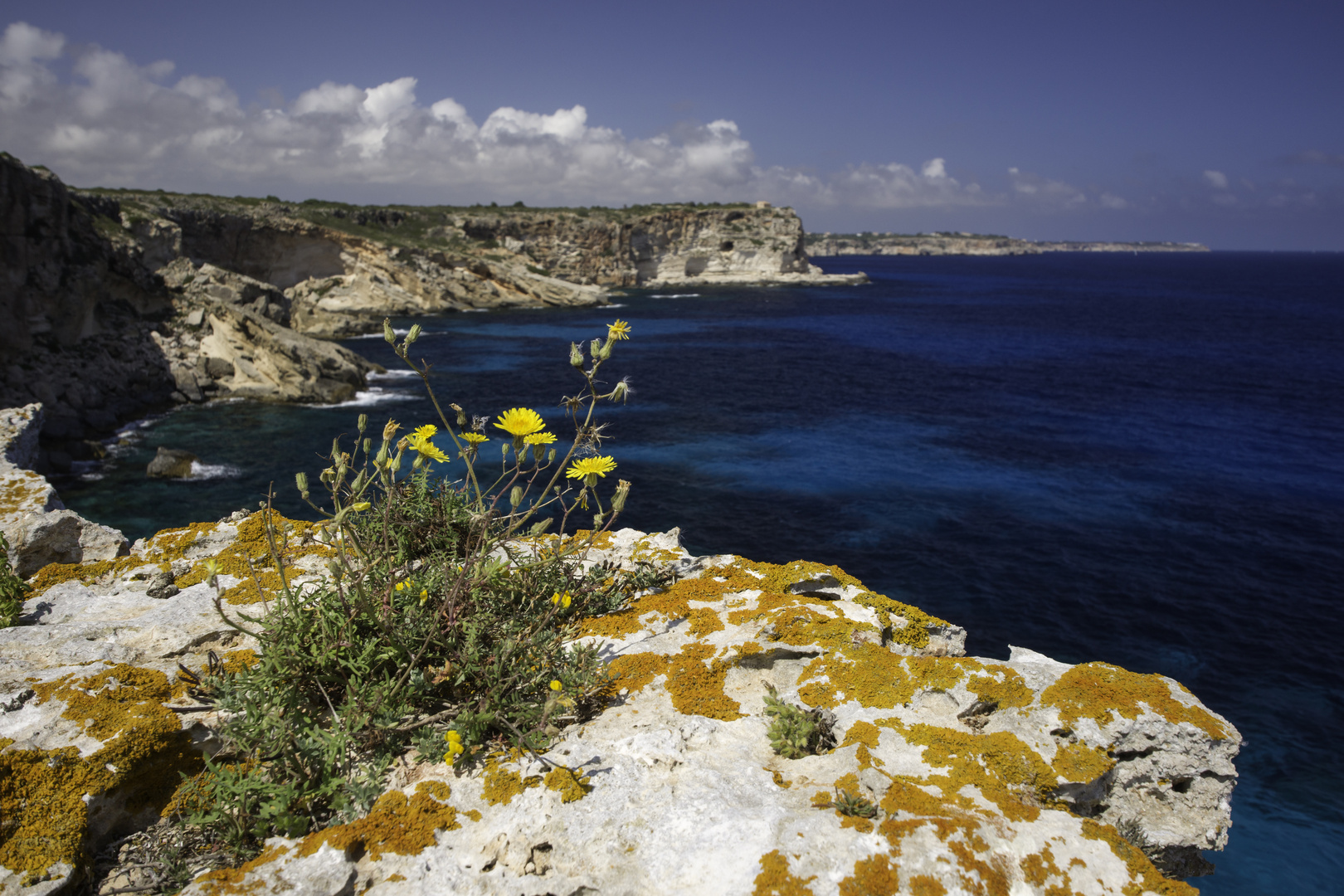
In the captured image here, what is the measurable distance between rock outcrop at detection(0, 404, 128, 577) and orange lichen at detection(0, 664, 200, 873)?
9.83 feet

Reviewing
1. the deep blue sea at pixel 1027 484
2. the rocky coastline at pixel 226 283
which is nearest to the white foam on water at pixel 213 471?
the deep blue sea at pixel 1027 484

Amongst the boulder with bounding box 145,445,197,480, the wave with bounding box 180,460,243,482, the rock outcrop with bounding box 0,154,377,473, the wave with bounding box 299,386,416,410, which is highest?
the rock outcrop with bounding box 0,154,377,473

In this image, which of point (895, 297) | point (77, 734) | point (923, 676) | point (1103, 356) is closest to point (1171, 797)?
point (923, 676)

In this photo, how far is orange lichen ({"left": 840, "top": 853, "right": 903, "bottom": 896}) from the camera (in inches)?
112

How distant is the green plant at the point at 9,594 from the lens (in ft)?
15.1

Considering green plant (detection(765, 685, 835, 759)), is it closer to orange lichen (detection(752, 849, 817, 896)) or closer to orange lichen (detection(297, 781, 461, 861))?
orange lichen (detection(752, 849, 817, 896))

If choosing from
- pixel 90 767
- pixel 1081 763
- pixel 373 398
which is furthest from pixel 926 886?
pixel 373 398

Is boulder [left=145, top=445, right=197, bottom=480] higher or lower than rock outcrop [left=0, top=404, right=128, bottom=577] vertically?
lower

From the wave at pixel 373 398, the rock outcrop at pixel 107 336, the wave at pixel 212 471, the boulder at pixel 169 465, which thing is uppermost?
the rock outcrop at pixel 107 336

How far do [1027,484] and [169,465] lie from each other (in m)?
27.4

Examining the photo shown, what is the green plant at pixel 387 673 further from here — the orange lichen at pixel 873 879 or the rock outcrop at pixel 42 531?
Result: the rock outcrop at pixel 42 531

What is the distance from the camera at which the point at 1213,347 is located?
51.7 metres

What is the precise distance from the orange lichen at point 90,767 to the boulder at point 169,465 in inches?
884

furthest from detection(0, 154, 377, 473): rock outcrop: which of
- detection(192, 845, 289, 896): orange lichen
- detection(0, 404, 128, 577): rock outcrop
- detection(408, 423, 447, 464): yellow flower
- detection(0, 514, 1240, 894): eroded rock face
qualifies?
detection(192, 845, 289, 896): orange lichen
